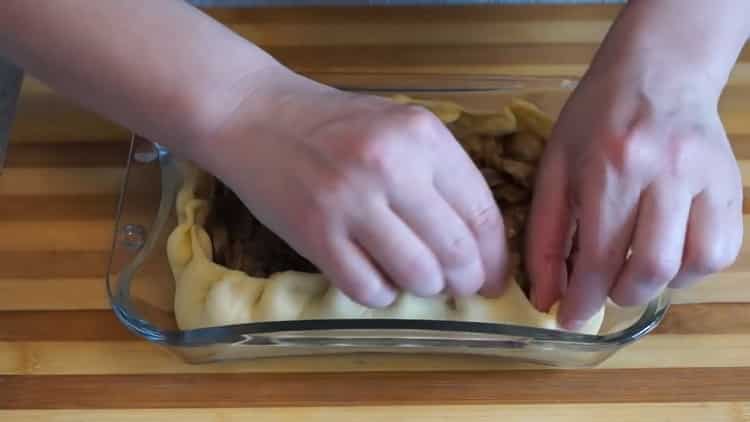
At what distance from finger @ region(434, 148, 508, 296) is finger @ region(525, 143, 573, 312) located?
19 mm

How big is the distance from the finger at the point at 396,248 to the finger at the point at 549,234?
0.22 feet

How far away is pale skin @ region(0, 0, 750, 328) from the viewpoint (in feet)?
1.38

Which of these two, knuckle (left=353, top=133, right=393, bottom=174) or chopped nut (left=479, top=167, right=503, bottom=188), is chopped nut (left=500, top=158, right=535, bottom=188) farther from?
knuckle (left=353, top=133, right=393, bottom=174)

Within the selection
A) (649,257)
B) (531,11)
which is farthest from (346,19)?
(649,257)

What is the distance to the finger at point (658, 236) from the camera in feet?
1.42

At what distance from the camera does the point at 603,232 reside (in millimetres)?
445

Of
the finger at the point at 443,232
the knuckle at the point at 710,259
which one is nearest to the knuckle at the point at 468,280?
the finger at the point at 443,232

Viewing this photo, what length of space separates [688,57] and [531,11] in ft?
0.90

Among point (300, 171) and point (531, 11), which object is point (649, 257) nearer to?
point (300, 171)

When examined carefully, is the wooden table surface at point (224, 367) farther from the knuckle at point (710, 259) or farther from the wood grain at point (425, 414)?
the knuckle at point (710, 259)

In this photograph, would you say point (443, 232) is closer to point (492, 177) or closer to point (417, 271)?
point (417, 271)

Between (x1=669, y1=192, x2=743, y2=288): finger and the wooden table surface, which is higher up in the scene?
(x1=669, y1=192, x2=743, y2=288): finger

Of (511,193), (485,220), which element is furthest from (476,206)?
(511,193)

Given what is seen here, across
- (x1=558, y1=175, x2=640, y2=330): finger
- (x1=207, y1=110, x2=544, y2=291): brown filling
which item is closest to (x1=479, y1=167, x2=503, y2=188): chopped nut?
(x1=207, y1=110, x2=544, y2=291): brown filling
